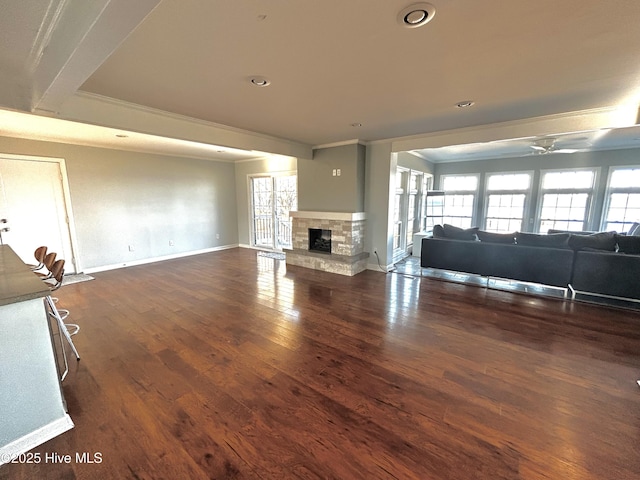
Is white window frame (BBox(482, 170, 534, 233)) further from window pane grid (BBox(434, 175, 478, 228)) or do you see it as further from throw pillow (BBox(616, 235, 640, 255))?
throw pillow (BBox(616, 235, 640, 255))

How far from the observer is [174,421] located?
1.73 m

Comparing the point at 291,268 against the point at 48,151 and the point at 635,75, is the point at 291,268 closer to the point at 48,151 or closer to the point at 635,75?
the point at 48,151

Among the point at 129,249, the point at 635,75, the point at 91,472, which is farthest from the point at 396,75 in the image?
the point at 129,249

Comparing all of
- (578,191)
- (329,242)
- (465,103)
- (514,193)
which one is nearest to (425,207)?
(514,193)

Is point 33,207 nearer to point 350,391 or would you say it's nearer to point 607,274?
point 350,391

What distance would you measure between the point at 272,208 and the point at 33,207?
4.50m

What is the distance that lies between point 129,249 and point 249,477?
5.81 meters

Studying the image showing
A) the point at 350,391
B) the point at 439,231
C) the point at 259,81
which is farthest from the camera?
the point at 439,231

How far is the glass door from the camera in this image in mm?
6837

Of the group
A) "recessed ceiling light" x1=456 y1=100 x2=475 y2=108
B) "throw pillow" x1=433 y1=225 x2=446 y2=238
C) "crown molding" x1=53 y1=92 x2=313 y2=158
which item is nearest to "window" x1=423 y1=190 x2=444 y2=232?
"throw pillow" x1=433 y1=225 x2=446 y2=238

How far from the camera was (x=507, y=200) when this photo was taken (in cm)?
751

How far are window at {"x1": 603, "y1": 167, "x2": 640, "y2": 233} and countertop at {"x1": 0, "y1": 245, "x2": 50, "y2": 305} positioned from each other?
982 centimetres

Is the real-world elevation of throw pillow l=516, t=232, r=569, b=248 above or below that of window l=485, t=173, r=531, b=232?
below

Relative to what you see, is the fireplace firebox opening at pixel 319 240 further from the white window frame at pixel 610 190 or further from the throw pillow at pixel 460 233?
the white window frame at pixel 610 190
